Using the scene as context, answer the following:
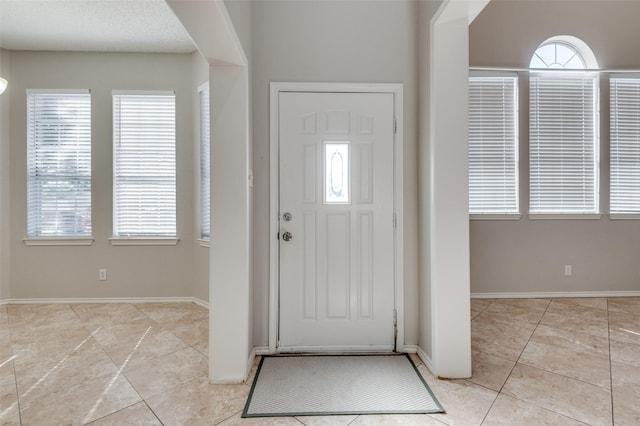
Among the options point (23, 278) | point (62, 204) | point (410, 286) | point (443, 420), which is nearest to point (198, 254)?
point (62, 204)

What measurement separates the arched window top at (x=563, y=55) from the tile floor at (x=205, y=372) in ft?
9.12

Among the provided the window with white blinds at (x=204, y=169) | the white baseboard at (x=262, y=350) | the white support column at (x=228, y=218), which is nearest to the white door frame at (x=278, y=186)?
the white baseboard at (x=262, y=350)

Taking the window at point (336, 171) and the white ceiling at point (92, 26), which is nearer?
the window at point (336, 171)

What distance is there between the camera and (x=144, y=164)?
3.49 meters

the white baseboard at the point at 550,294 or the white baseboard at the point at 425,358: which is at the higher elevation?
the white baseboard at the point at 550,294

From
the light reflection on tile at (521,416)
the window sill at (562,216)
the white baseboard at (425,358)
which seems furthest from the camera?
the window sill at (562,216)

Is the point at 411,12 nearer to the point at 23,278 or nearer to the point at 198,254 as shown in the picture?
the point at 198,254

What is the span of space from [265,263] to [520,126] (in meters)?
3.24

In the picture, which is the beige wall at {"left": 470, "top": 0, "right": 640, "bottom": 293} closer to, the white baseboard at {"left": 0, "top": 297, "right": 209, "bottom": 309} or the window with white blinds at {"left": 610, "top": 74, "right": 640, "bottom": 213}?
the window with white blinds at {"left": 610, "top": 74, "right": 640, "bottom": 213}

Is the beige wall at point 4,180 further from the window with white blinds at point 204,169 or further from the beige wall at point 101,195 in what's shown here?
the window with white blinds at point 204,169

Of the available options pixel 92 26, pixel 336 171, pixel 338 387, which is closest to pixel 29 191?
pixel 92 26

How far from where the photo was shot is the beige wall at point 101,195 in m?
3.45

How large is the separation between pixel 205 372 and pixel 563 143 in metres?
4.33

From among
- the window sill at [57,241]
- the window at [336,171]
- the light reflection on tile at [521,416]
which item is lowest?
the light reflection on tile at [521,416]
